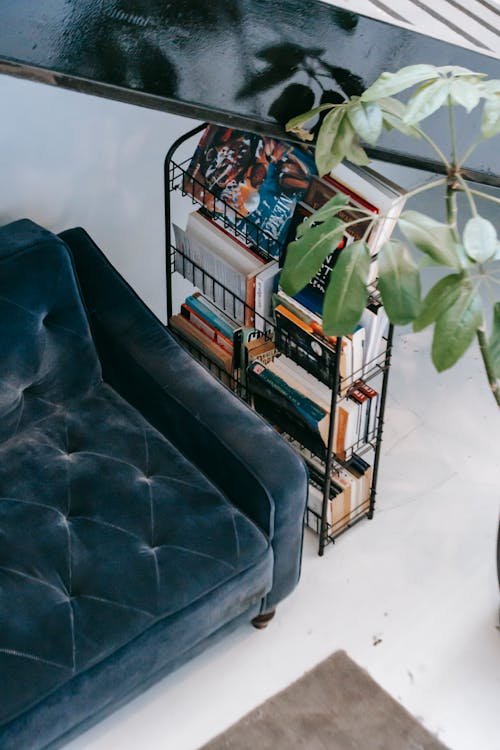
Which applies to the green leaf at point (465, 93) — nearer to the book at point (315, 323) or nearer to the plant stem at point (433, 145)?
the plant stem at point (433, 145)

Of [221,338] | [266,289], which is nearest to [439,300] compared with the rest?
[266,289]

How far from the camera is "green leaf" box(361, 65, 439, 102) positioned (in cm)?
159

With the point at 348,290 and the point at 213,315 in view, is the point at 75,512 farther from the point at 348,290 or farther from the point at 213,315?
the point at 348,290

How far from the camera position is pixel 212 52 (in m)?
1.60

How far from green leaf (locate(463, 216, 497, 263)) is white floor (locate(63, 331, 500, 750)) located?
1255 millimetres

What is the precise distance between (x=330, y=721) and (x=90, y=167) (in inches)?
59.4

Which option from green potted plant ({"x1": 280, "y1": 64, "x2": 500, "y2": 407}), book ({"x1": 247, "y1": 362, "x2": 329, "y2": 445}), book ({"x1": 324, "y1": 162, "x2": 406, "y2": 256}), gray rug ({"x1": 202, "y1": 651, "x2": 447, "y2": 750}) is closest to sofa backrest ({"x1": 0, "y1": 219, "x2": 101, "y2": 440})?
book ({"x1": 247, "y1": 362, "x2": 329, "y2": 445})

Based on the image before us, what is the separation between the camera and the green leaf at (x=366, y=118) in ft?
5.66

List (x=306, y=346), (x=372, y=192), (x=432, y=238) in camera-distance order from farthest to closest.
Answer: (x=306, y=346)
(x=372, y=192)
(x=432, y=238)

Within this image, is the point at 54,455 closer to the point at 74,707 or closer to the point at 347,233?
the point at 74,707

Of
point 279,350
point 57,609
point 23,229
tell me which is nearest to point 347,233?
point 279,350

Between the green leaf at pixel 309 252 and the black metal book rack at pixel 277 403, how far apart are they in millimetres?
674

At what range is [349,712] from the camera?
2.41m


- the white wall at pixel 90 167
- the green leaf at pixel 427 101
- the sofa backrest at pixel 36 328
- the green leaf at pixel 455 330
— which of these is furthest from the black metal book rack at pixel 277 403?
the green leaf at pixel 427 101
